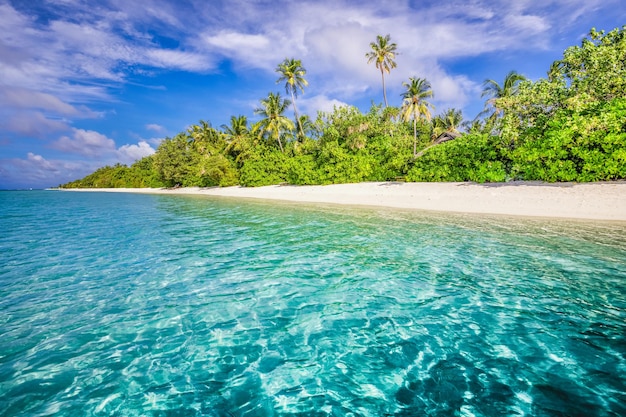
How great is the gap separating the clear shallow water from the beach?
765cm

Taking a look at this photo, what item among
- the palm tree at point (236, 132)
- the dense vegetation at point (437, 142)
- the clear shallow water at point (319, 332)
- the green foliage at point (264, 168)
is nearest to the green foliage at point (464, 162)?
the dense vegetation at point (437, 142)

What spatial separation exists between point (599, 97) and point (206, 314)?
27.3 meters

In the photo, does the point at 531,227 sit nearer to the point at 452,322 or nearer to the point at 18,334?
the point at 452,322

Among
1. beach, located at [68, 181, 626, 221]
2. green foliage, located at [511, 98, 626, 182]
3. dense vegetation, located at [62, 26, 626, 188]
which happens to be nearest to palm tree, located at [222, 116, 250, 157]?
dense vegetation, located at [62, 26, 626, 188]

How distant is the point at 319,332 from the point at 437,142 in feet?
140

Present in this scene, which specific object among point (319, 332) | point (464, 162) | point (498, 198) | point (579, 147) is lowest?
point (319, 332)

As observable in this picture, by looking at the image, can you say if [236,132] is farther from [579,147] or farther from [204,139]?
[579,147]

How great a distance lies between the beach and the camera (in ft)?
51.9

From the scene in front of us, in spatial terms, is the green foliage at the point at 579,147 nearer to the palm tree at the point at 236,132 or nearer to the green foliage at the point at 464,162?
the green foliage at the point at 464,162

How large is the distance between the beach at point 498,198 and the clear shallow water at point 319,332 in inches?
301

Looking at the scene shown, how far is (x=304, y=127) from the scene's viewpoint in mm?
50000

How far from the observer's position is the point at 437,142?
136 ft

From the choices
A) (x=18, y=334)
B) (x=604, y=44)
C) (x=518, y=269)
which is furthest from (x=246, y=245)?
(x=604, y=44)

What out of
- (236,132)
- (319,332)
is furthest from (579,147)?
(236,132)
